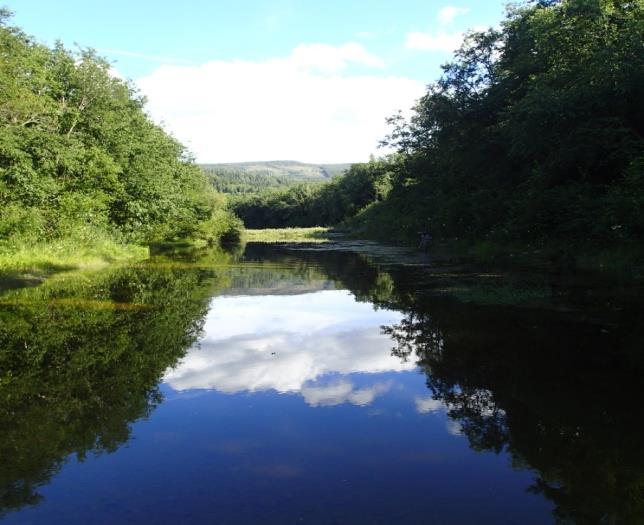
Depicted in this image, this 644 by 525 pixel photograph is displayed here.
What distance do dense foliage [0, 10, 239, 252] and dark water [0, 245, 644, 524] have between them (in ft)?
36.2

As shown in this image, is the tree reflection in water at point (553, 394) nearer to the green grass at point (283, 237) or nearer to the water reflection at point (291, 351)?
the water reflection at point (291, 351)

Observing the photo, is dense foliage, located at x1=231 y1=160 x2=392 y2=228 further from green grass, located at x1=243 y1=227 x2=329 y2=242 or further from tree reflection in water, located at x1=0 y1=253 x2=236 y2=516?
tree reflection in water, located at x1=0 y1=253 x2=236 y2=516

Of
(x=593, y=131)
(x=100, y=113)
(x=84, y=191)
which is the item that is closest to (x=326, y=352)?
(x=593, y=131)

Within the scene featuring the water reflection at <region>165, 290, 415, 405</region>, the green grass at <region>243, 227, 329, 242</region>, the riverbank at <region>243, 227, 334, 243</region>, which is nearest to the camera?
the water reflection at <region>165, 290, 415, 405</region>

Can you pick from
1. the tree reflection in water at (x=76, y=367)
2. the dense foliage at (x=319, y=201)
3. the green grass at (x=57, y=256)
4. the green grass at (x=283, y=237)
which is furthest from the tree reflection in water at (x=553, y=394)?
the dense foliage at (x=319, y=201)

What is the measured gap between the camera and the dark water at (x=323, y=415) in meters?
4.17

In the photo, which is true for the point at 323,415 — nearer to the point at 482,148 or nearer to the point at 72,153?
the point at 72,153

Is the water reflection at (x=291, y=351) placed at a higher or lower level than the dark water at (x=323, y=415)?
lower

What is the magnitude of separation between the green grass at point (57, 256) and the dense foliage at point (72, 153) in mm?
539

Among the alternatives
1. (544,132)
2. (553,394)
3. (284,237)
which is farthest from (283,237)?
(553,394)

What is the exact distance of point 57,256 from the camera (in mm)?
21000

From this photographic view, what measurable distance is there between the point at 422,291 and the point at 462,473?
11.1 m

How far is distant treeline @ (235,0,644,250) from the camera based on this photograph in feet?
70.2

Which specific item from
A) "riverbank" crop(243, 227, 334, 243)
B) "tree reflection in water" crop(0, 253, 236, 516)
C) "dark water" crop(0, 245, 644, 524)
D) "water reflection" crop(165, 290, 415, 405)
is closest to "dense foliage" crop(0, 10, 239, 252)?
"tree reflection in water" crop(0, 253, 236, 516)
